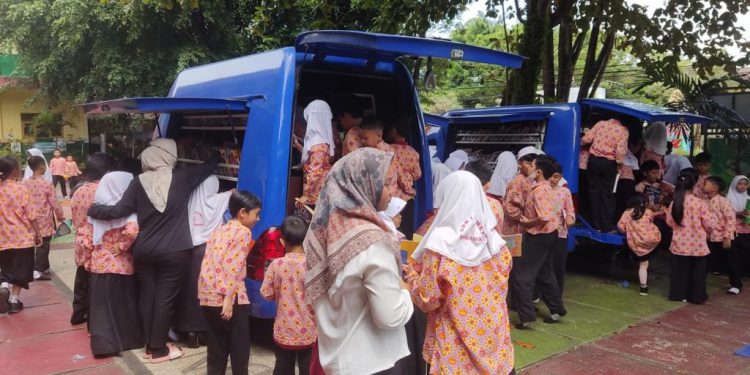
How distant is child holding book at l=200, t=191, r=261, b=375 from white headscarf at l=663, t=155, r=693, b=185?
605cm

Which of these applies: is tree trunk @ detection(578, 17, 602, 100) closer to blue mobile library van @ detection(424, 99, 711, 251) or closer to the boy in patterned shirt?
blue mobile library van @ detection(424, 99, 711, 251)

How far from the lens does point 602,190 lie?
688 cm

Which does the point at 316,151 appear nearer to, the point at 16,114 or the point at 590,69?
the point at 590,69

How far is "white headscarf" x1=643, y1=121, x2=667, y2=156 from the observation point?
7.41 meters

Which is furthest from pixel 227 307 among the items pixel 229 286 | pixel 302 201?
pixel 302 201

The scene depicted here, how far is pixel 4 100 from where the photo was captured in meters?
23.3

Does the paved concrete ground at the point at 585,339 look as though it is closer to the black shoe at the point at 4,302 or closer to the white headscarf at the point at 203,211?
the black shoe at the point at 4,302

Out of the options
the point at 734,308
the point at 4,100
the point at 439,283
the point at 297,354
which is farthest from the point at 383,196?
the point at 4,100

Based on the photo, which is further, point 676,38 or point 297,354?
point 676,38

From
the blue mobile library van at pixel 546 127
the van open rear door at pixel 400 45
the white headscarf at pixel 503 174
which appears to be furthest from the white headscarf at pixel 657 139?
the van open rear door at pixel 400 45

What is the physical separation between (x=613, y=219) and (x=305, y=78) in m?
4.22

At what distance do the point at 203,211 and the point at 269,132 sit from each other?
0.92m

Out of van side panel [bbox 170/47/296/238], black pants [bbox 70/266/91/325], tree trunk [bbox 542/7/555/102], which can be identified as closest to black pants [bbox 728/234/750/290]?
tree trunk [bbox 542/7/555/102]

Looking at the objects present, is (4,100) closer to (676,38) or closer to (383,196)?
(676,38)
